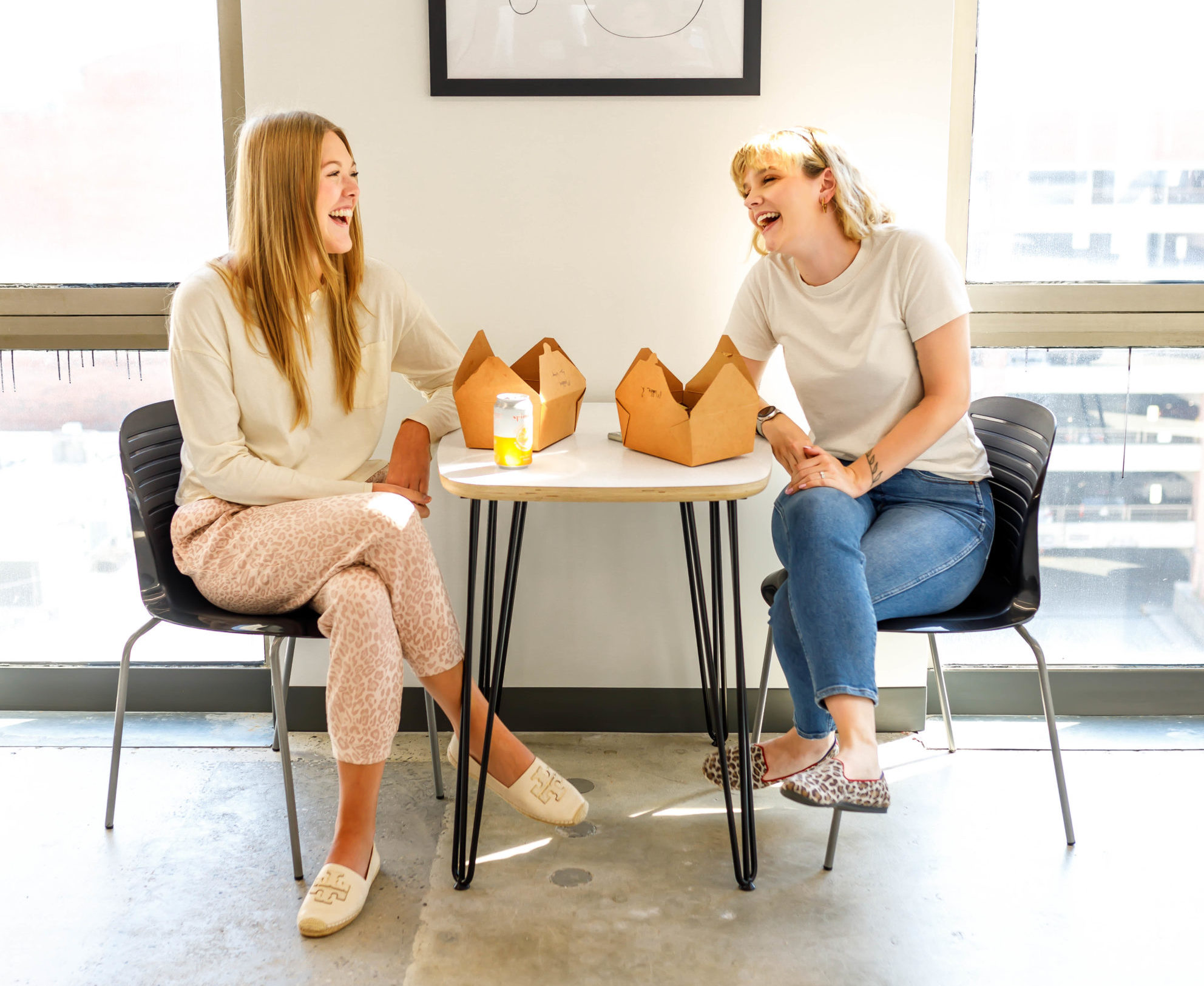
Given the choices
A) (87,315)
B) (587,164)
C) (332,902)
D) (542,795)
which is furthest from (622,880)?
(87,315)

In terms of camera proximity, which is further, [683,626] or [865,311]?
[683,626]

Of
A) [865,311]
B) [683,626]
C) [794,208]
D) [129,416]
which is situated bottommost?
[683,626]

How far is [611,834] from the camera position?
1875 mm

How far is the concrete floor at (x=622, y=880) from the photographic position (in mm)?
1512

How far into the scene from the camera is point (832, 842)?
1.75m

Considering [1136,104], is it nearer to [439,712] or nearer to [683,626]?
[683,626]

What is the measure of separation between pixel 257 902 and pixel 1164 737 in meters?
1.94

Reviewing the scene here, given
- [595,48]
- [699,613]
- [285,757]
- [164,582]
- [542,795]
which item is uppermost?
[595,48]

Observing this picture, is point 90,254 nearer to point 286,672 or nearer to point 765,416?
point 286,672

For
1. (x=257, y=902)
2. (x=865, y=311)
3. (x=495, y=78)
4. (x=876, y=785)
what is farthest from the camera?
(x=495, y=78)

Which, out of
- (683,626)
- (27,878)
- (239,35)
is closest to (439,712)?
(683,626)

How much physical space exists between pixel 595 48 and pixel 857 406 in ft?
3.01

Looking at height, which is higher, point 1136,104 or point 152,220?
point 1136,104

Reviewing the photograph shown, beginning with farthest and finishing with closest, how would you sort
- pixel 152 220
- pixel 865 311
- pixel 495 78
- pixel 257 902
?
1. pixel 152 220
2. pixel 495 78
3. pixel 865 311
4. pixel 257 902
